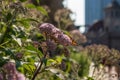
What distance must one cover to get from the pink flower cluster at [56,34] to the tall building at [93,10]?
334 feet

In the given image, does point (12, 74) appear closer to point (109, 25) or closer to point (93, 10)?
point (109, 25)

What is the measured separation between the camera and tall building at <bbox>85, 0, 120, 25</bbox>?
351 ft

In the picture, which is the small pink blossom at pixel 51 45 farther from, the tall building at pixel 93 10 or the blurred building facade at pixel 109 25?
the tall building at pixel 93 10

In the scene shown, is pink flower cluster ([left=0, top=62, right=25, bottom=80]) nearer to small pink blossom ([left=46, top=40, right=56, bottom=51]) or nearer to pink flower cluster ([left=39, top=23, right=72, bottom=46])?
pink flower cluster ([left=39, top=23, right=72, bottom=46])

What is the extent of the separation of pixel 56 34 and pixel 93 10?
11084 centimetres

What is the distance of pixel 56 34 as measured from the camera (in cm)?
182

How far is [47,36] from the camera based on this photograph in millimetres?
1911

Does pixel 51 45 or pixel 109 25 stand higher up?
pixel 109 25

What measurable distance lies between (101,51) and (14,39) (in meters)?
0.97

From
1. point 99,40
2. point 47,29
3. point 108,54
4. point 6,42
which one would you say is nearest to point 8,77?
point 47,29

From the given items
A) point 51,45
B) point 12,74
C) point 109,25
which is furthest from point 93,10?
point 12,74

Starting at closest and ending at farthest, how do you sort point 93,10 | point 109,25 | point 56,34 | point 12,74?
1. point 12,74
2. point 56,34
3. point 109,25
4. point 93,10

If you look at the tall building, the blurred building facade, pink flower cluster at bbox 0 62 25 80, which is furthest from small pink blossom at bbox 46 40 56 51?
the tall building

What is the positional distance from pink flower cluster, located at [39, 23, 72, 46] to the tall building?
101758 millimetres
